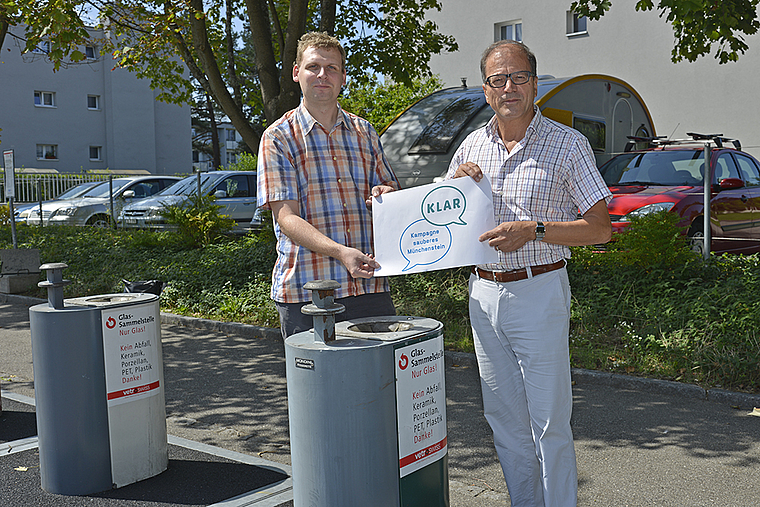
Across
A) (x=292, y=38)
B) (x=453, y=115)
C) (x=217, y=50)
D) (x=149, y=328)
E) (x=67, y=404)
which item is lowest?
(x=67, y=404)

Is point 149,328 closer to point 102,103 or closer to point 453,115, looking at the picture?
point 453,115

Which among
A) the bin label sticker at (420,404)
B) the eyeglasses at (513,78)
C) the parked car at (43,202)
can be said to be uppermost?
the parked car at (43,202)

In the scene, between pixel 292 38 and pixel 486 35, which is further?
pixel 486 35

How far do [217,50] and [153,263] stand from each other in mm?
4404

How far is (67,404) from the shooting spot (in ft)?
13.0

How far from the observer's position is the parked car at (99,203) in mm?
18125

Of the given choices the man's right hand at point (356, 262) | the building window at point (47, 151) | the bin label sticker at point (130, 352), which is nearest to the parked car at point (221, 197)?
the bin label sticker at point (130, 352)

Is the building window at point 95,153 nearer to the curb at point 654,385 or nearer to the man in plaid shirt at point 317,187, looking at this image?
the curb at point 654,385

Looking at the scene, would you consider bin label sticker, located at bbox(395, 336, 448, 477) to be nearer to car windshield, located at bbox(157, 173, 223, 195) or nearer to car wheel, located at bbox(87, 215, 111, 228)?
car windshield, located at bbox(157, 173, 223, 195)

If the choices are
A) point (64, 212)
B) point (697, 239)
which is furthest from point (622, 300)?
point (64, 212)

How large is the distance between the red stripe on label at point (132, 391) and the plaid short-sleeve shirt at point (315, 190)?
4.44 ft

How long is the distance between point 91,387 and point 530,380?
91.5 inches

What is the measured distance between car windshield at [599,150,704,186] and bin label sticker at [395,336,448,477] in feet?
24.5

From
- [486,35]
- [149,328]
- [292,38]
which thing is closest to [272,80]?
[292,38]
